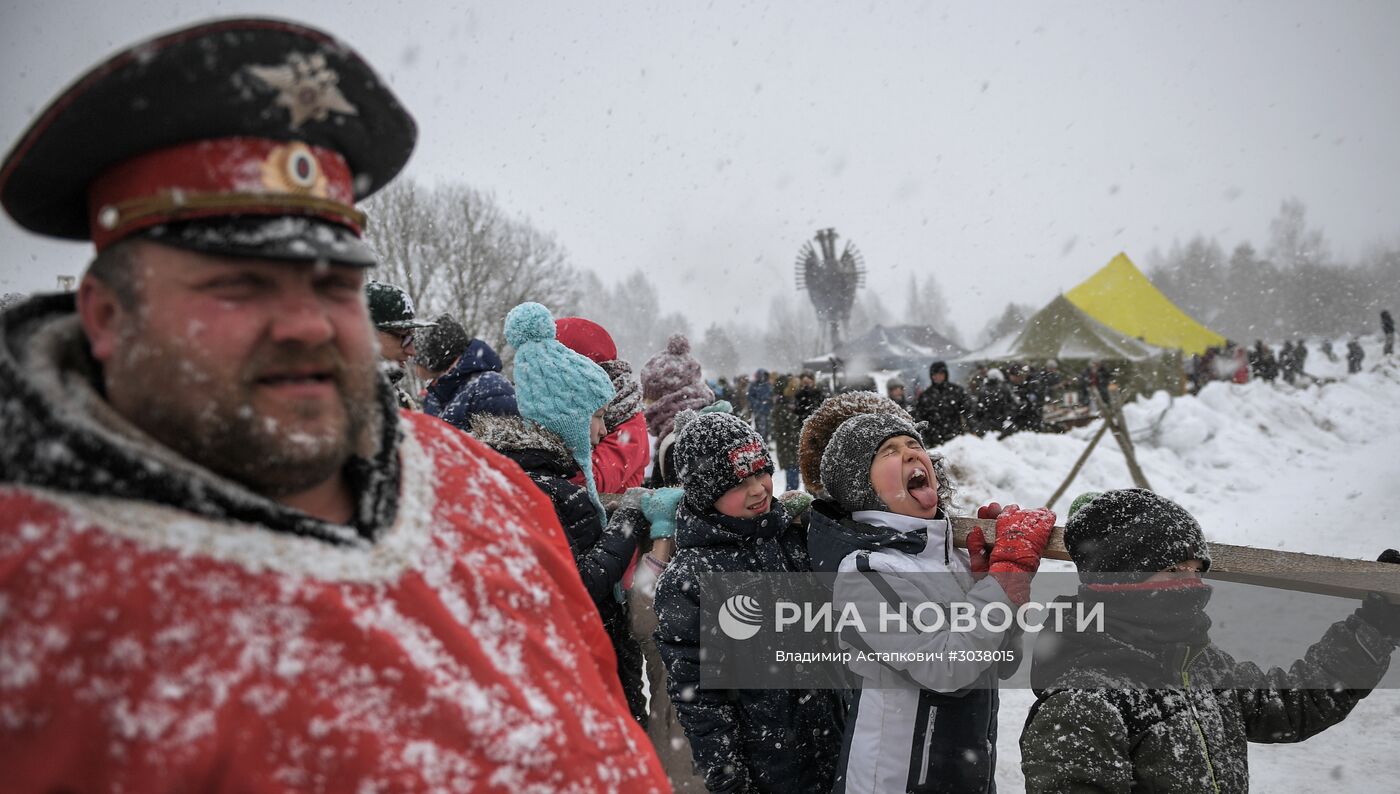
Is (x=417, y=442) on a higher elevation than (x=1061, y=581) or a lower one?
higher

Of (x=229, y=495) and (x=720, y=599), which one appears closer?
(x=229, y=495)

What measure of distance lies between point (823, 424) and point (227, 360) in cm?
220

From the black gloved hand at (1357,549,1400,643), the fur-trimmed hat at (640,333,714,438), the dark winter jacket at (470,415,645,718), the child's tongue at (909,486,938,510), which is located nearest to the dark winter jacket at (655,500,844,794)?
the dark winter jacket at (470,415,645,718)

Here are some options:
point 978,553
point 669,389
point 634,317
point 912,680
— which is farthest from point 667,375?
point 634,317

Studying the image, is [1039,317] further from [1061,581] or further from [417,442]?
[417,442]

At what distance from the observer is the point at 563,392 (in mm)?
2820

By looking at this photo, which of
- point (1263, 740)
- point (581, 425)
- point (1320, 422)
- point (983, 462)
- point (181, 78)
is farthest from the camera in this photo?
point (1320, 422)

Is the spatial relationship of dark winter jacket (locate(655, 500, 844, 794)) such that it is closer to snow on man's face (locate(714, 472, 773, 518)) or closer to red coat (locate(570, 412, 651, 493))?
snow on man's face (locate(714, 472, 773, 518))

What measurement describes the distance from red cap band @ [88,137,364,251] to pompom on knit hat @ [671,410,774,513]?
1.64 metres

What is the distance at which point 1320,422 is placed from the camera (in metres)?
15.5

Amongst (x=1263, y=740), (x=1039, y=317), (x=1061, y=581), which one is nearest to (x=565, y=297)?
(x=1039, y=317)

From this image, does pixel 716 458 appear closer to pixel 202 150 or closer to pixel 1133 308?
pixel 202 150

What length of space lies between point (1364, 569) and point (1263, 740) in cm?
55

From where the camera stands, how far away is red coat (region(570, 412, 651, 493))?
3.55 meters
